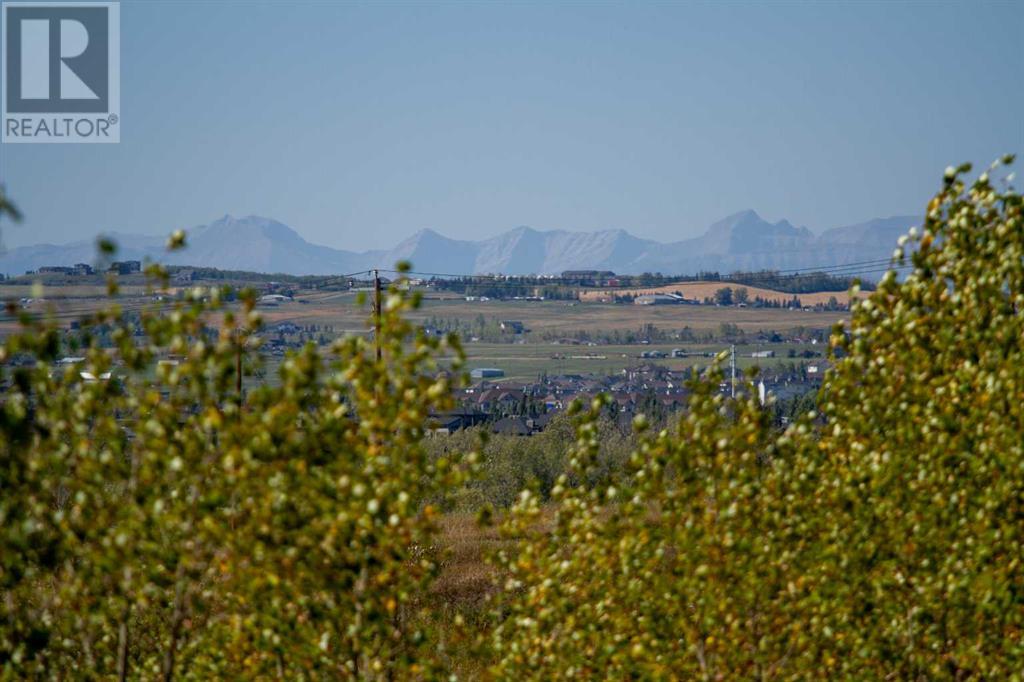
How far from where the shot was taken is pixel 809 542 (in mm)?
10742

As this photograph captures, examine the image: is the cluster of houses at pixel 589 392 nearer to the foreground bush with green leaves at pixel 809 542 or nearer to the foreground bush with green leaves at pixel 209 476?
the foreground bush with green leaves at pixel 809 542

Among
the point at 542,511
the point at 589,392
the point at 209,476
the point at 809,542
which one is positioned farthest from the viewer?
the point at 589,392

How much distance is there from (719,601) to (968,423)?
8.95ft

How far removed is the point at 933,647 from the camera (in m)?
11.0

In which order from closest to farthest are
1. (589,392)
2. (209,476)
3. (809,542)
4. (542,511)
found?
(209,476), (809,542), (542,511), (589,392)

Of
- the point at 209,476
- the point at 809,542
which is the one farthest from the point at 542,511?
the point at 209,476

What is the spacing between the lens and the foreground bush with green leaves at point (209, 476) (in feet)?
25.3

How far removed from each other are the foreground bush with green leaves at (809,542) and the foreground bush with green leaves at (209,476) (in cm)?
188

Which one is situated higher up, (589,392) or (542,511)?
(542,511)

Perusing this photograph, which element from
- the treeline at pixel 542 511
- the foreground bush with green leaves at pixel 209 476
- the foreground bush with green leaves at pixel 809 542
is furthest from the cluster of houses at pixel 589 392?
the foreground bush with green leaves at pixel 209 476

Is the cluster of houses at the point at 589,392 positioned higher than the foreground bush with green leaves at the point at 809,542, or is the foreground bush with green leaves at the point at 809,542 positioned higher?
the foreground bush with green leaves at the point at 809,542

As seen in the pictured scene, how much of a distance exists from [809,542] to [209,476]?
5.38 m

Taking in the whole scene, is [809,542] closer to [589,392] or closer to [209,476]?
[209,476]

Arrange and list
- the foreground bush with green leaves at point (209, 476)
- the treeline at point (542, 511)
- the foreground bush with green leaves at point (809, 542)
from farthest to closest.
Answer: the foreground bush with green leaves at point (809, 542)
the treeline at point (542, 511)
the foreground bush with green leaves at point (209, 476)
